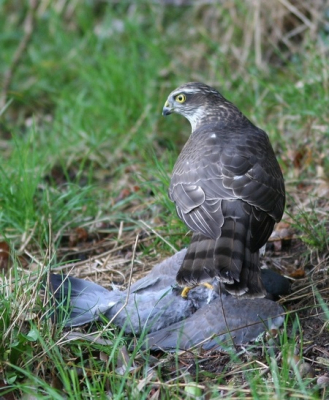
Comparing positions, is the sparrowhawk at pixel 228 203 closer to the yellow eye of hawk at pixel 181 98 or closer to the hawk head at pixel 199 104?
the hawk head at pixel 199 104

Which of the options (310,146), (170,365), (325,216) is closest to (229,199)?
(170,365)

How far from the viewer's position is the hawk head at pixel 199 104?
4.90 meters

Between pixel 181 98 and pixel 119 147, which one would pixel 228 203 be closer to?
pixel 181 98

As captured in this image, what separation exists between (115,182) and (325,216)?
1956 mm

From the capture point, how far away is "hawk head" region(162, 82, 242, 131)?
4898 millimetres

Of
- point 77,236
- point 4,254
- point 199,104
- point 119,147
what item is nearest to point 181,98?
point 199,104

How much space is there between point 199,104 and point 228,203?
1419 millimetres

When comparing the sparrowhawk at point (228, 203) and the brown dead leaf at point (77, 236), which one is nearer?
the sparrowhawk at point (228, 203)

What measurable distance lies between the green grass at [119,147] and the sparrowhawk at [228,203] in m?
0.43

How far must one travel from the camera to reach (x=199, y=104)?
504cm

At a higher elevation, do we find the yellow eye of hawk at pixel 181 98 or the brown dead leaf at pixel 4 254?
the yellow eye of hawk at pixel 181 98

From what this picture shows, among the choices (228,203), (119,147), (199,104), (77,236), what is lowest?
(77,236)

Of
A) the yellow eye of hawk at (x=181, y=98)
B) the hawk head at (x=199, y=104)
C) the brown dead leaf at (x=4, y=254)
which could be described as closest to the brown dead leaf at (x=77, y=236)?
the brown dead leaf at (x=4, y=254)

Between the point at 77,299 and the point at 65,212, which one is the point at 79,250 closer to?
the point at 65,212
